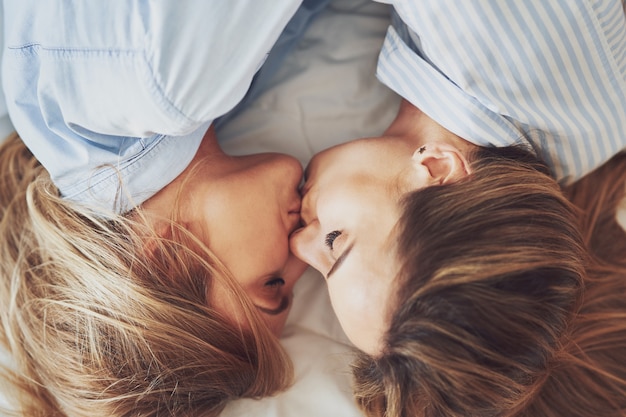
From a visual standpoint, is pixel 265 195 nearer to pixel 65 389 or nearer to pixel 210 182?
pixel 210 182

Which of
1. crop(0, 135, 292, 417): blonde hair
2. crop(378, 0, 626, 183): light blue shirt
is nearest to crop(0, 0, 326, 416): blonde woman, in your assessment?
crop(0, 135, 292, 417): blonde hair

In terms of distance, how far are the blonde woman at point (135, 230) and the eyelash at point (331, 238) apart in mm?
88

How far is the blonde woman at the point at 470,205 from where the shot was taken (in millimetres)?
681

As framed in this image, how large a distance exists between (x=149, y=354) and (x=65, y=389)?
0.14m

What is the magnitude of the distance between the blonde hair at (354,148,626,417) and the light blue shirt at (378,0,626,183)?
5cm

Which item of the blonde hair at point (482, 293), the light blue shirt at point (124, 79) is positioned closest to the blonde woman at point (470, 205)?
the blonde hair at point (482, 293)

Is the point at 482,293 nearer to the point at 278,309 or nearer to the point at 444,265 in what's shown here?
the point at 444,265

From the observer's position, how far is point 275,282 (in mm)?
897

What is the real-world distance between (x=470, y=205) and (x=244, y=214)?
12.6 inches

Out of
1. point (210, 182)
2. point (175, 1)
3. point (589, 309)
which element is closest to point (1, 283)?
point (210, 182)

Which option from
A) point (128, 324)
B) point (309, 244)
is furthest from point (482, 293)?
point (128, 324)

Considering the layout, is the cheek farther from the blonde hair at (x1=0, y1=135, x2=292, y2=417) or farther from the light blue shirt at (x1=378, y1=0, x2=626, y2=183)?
the light blue shirt at (x1=378, y1=0, x2=626, y2=183)

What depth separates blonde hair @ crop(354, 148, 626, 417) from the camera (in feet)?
2.21

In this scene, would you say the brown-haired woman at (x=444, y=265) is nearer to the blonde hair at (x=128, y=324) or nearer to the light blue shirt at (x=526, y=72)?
the light blue shirt at (x=526, y=72)
